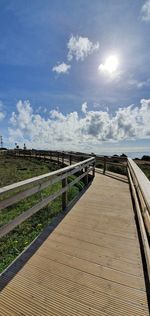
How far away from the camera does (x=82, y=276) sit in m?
3.06

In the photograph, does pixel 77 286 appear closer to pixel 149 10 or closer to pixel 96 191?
pixel 96 191

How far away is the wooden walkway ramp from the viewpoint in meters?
2.51

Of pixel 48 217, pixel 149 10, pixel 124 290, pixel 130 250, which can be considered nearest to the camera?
pixel 124 290

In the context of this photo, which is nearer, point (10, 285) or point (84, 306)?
point (84, 306)

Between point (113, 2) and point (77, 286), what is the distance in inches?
385

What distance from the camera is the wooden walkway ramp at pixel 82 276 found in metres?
2.51

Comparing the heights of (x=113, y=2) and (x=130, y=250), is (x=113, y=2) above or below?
above

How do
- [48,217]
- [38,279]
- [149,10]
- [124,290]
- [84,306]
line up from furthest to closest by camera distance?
1. [149,10]
2. [48,217]
3. [38,279]
4. [124,290]
5. [84,306]

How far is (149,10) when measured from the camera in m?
8.27

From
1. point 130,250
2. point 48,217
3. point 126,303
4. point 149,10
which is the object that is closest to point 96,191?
point 48,217

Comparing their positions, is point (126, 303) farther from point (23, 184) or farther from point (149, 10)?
point (149, 10)

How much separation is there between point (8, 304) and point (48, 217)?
385 cm

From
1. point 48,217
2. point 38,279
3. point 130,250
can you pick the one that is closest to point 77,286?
point 38,279

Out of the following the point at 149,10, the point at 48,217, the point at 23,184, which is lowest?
the point at 48,217
